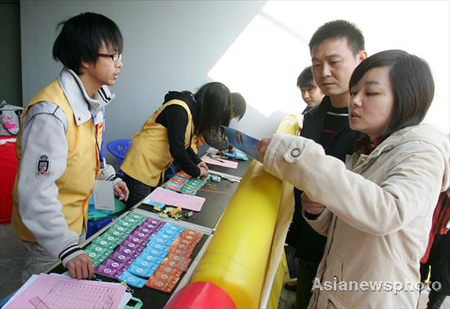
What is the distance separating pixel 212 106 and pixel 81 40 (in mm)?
982

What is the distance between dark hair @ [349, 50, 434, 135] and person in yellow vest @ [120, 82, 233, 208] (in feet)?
4.12

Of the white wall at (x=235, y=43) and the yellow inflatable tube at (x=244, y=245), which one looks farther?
the white wall at (x=235, y=43)

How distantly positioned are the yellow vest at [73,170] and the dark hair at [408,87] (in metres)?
1.06

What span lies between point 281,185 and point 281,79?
250 cm

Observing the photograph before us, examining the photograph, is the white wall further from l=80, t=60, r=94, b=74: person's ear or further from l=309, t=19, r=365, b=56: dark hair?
l=80, t=60, r=94, b=74: person's ear

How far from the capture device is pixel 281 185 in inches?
31.1

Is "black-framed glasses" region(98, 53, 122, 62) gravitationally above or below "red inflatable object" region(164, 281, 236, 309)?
above

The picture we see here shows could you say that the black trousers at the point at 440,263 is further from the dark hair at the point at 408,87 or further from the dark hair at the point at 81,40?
the dark hair at the point at 81,40

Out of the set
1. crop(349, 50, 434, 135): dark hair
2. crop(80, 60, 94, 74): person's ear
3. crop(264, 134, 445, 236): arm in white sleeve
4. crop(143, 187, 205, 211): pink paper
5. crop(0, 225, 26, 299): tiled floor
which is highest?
crop(349, 50, 434, 135): dark hair

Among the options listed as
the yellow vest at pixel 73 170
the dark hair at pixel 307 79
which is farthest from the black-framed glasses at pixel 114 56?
the dark hair at pixel 307 79

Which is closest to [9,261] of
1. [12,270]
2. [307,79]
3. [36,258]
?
[12,270]

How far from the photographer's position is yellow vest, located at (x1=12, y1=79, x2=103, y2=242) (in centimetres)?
96

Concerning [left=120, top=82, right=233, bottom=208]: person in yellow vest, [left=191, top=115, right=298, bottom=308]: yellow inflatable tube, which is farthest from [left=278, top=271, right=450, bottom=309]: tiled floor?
[left=191, top=115, right=298, bottom=308]: yellow inflatable tube

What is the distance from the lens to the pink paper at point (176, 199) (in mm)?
1527
